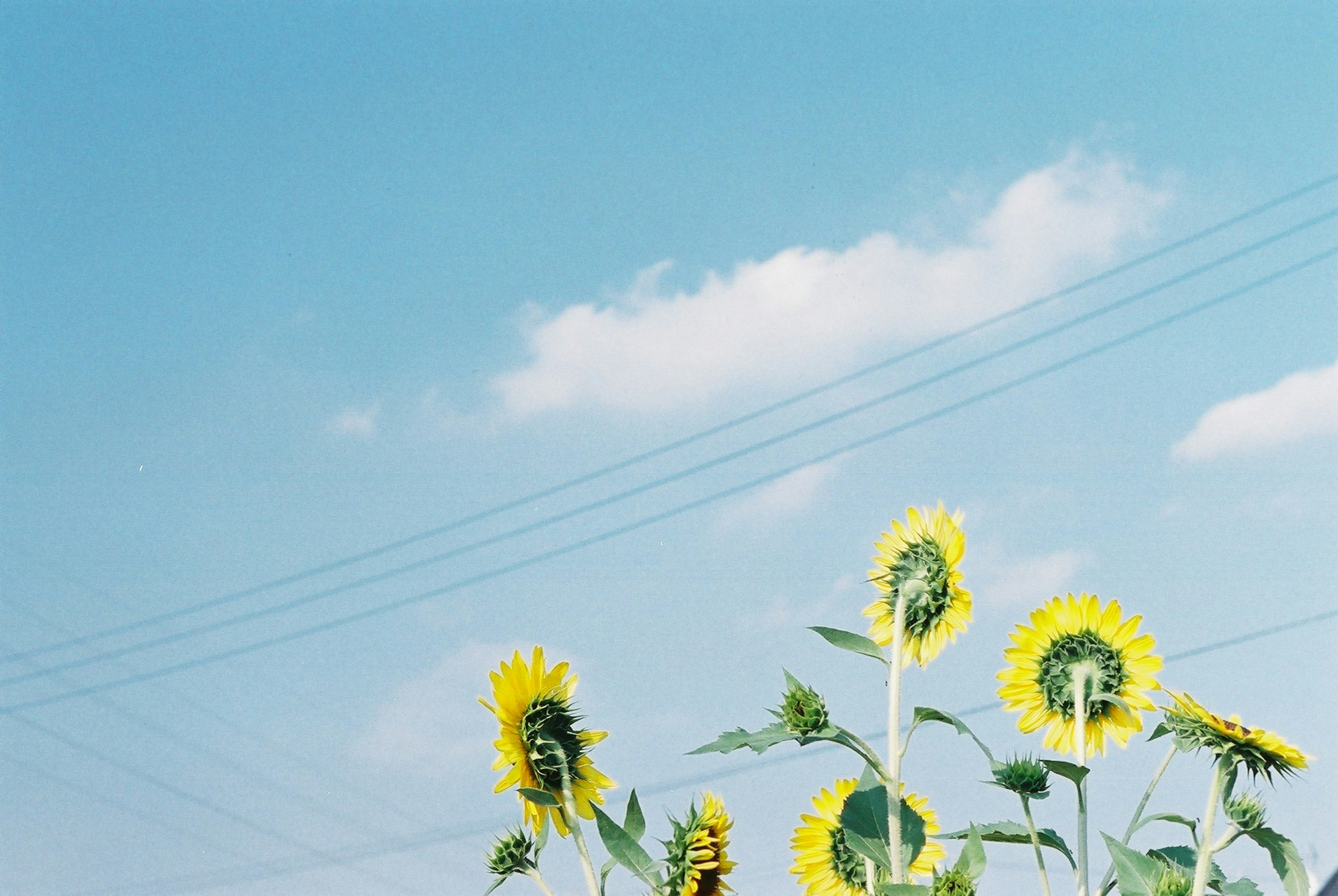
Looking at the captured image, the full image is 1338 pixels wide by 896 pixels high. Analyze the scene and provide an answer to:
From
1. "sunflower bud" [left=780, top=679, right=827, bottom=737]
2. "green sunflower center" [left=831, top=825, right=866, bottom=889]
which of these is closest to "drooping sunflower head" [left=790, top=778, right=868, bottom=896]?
"green sunflower center" [left=831, top=825, right=866, bottom=889]

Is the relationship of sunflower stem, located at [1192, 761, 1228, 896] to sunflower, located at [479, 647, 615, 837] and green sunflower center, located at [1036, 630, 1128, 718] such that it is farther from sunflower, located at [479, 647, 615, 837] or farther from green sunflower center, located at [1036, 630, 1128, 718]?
sunflower, located at [479, 647, 615, 837]

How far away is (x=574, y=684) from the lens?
5.04 ft

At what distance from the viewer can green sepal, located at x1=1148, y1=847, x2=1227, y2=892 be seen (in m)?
1.57

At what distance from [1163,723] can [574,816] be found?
2.35 feet

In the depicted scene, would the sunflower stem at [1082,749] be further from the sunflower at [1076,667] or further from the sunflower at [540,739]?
the sunflower at [540,739]

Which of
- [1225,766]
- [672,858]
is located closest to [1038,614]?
[1225,766]

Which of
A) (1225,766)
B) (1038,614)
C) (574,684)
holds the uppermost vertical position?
(1038,614)

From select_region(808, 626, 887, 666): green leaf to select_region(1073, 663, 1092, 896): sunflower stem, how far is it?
27cm

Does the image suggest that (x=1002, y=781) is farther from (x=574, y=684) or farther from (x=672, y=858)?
(x=574, y=684)

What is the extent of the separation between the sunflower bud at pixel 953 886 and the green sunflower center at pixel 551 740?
0.42m

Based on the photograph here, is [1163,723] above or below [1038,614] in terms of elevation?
below

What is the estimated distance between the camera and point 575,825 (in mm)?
1440

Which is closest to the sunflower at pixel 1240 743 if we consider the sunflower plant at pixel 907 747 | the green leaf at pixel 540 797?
the sunflower plant at pixel 907 747

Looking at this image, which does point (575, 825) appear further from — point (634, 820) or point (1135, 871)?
point (1135, 871)
